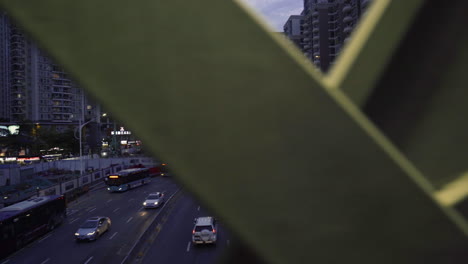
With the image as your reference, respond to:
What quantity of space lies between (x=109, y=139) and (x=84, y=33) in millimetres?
71955

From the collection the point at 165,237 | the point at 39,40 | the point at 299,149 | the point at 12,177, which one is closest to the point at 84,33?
the point at 39,40

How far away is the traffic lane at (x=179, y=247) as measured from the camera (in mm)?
12227

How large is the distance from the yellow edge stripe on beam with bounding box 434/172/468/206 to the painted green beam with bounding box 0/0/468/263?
0.41 feet

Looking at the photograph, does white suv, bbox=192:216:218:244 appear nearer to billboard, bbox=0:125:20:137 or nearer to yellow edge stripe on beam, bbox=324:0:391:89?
yellow edge stripe on beam, bbox=324:0:391:89

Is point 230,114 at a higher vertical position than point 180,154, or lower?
higher

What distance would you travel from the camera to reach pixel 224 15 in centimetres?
99

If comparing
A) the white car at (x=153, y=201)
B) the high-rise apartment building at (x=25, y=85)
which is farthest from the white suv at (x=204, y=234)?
the high-rise apartment building at (x=25, y=85)

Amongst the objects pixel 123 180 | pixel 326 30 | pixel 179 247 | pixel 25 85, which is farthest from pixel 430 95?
pixel 25 85

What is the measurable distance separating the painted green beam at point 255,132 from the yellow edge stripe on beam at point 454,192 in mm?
125

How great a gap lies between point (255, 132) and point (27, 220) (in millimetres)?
17521

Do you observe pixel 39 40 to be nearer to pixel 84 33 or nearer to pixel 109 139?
pixel 84 33

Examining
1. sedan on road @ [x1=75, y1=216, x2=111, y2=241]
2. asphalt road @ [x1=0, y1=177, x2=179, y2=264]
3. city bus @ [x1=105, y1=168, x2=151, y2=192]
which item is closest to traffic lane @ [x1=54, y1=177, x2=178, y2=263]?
asphalt road @ [x1=0, y1=177, x2=179, y2=264]

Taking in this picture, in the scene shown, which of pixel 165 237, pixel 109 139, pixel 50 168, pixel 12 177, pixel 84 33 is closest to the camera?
pixel 84 33

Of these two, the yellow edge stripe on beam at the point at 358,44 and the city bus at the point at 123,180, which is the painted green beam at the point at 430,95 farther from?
the city bus at the point at 123,180
